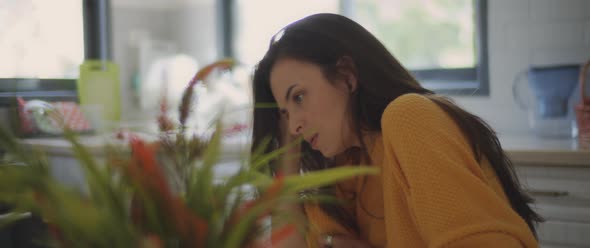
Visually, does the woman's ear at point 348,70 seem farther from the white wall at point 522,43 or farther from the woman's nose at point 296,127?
the white wall at point 522,43

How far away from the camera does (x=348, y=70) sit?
3.35 feet

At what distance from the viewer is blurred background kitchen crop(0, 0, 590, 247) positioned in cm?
148

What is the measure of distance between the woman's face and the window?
109 centimetres

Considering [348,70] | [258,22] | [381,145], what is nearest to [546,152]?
[381,145]

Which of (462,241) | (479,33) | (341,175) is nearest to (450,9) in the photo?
(479,33)

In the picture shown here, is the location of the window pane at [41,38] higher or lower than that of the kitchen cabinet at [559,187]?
higher

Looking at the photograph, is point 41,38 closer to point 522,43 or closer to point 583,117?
point 522,43

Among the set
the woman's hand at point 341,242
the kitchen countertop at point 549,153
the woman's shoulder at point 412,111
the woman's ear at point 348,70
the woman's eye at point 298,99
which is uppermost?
the woman's ear at point 348,70

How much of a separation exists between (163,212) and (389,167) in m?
0.55

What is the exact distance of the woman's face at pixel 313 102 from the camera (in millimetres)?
982

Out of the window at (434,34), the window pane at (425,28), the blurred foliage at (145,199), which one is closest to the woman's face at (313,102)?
the blurred foliage at (145,199)

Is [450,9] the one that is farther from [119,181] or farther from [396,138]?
[119,181]

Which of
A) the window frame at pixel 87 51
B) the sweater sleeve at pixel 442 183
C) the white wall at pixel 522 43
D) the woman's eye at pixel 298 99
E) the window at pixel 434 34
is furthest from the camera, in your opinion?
the window frame at pixel 87 51

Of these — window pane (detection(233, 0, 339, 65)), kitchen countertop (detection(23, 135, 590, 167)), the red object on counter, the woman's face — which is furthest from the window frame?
the red object on counter
